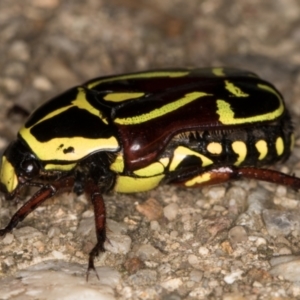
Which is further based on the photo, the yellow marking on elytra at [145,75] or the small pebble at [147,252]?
the yellow marking on elytra at [145,75]

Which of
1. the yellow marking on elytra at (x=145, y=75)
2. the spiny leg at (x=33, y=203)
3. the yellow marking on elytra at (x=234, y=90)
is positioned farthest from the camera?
the yellow marking on elytra at (x=145, y=75)

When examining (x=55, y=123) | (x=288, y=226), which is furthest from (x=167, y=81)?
(x=288, y=226)

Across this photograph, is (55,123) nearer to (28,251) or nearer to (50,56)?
(28,251)

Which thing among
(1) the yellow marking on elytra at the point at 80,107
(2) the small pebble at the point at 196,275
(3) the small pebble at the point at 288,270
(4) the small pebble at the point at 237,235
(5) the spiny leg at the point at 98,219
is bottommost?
(2) the small pebble at the point at 196,275

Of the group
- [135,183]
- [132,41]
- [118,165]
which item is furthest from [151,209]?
[132,41]

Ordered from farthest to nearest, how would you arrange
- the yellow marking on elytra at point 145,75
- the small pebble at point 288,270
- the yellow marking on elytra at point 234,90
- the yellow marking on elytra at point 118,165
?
the yellow marking on elytra at point 145,75
the yellow marking on elytra at point 234,90
the yellow marking on elytra at point 118,165
the small pebble at point 288,270

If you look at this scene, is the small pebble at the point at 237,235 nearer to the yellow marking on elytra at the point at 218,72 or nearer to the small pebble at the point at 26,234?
the yellow marking on elytra at the point at 218,72

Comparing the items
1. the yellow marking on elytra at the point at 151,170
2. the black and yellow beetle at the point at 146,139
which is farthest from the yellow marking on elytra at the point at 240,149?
the yellow marking on elytra at the point at 151,170
